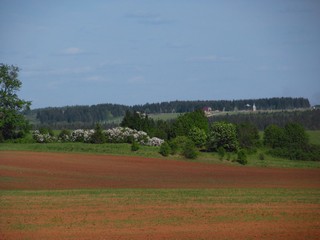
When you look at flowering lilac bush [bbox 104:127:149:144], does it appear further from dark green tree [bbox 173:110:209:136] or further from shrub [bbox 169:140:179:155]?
shrub [bbox 169:140:179:155]

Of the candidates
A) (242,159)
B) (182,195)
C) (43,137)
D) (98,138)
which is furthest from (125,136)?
(182,195)

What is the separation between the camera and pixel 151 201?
3400cm

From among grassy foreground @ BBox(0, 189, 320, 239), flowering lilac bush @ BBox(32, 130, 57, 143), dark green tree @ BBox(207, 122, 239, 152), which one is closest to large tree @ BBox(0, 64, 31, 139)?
flowering lilac bush @ BBox(32, 130, 57, 143)

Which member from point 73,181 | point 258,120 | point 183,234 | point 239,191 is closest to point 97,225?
point 183,234

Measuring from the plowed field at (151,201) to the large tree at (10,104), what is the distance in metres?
27.5

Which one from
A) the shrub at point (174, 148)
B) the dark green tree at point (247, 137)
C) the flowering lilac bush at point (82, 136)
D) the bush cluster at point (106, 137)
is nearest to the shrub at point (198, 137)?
the dark green tree at point (247, 137)

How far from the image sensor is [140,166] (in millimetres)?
58094

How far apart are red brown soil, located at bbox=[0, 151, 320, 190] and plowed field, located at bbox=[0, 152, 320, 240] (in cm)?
7

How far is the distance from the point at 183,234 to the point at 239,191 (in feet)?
56.5

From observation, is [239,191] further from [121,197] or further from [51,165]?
[51,165]

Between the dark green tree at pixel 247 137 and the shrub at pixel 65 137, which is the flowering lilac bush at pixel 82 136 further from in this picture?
the dark green tree at pixel 247 137

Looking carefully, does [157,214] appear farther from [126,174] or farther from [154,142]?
[154,142]

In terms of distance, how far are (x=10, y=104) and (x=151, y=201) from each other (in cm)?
5907

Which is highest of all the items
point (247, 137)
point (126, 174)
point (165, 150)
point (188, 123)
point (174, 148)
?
point (188, 123)
